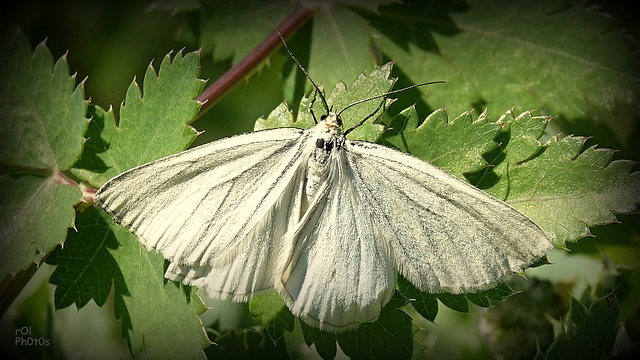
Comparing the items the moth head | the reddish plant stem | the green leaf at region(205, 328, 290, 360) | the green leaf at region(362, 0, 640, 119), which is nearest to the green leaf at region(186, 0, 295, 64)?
the reddish plant stem

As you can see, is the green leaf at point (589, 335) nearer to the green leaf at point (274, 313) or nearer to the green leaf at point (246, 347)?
the green leaf at point (274, 313)

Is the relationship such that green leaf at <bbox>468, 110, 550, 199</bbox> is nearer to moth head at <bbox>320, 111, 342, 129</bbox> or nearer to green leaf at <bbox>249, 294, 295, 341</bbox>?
moth head at <bbox>320, 111, 342, 129</bbox>

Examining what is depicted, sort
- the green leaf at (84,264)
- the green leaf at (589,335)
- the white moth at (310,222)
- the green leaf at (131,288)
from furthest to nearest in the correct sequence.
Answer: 1. the green leaf at (589,335)
2. the green leaf at (84,264)
3. the green leaf at (131,288)
4. the white moth at (310,222)

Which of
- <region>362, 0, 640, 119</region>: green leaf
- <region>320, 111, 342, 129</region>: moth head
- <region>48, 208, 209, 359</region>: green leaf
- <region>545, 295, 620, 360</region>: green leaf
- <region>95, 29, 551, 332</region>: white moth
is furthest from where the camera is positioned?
<region>362, 0, 640, 119</region>: green leaf

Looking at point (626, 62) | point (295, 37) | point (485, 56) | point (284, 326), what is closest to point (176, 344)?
point (284, 326)

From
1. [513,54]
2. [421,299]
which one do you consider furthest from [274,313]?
[513,54]

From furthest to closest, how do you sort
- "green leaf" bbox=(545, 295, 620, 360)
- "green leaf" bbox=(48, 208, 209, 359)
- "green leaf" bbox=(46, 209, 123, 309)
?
"green leaf" bbox=(545, 295, 620, 360), "green leaf" bbox=(46, 209, 123, 309), "green leaf" bbox=(48, 208, 209, 359)

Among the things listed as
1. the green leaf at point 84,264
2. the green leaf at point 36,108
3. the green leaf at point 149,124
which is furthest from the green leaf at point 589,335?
the green leaf at point 36,108

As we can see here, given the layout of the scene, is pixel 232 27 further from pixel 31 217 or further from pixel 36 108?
pixel 31 217
